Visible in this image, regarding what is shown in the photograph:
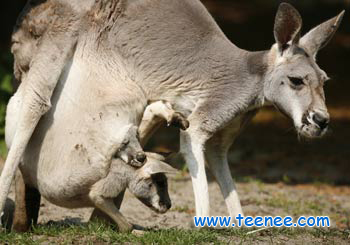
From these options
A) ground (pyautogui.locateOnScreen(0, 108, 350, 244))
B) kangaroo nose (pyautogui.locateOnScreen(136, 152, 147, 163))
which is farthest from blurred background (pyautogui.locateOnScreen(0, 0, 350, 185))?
kangaroo nose (pyautogui.locateOnScreen(136, 152, 147, 163))

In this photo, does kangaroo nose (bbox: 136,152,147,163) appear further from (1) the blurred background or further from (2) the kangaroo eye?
(1) the blurred background

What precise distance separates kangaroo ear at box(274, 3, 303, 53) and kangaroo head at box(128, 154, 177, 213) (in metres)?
1.43

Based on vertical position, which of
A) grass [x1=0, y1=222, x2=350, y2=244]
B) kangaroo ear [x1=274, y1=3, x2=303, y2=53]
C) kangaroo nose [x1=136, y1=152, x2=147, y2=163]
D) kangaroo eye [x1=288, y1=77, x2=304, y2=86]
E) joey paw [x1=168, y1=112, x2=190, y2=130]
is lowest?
grass [x1=0, y1=222, x2=350, y2=244]

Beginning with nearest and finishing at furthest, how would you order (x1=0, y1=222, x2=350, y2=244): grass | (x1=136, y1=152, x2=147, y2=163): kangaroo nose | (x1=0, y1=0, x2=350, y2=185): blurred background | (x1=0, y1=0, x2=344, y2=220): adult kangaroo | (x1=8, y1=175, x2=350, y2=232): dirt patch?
(x1=0, y1=222, x2=350, y2=244): grass, (x1=136, y1=152, x2=147, y2=163): kangaroo nose, (x1=0, y1=0, x2=344, y2=220): adult kangaroo, (x1=8, y1=175, x2=350, y2=232): dirt patch, (x1=0, y1=0, x2=350, y2=185): blurred background

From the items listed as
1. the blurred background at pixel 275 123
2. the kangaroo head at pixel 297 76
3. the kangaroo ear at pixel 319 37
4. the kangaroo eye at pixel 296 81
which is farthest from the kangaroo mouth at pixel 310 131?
the kangaroo ear at pixel 319 37

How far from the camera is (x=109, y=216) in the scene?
5258 millimetres

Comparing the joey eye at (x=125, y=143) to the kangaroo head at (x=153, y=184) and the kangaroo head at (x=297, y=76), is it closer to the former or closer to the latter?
the kangaroo head at (x=153, y=184)

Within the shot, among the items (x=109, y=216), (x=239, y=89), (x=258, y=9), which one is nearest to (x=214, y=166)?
(x=239, y=89)

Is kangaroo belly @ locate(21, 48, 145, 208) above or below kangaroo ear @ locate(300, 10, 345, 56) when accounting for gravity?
below

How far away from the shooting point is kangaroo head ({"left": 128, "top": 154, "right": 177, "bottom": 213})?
5230 millimetres

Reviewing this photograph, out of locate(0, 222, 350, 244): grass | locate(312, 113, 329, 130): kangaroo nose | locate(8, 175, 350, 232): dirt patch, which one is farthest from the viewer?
locate(8, 175, 350, 232): dirt patch

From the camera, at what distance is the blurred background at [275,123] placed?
9.86 metres

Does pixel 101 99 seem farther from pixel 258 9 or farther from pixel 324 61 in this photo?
pixel 258 9

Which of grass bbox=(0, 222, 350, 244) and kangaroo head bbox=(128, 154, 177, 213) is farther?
kangaroo head bbox=(128, 154, 177, 213)
